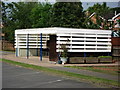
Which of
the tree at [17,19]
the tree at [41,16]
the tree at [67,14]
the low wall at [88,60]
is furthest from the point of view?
the tree at [17,19]

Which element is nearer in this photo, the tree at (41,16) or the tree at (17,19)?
the tree at (41,16)

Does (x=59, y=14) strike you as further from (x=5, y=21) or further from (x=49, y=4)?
(x=5, y=21)

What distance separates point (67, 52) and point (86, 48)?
1.99 metres

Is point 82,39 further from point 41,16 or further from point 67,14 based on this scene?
point 41,16

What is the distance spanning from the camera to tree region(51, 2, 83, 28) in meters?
36.3

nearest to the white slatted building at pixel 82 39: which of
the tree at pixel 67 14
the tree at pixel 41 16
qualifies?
the tree at pixel 67 14

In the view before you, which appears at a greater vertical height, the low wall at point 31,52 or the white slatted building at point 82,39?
the white slatted building at point 82,39

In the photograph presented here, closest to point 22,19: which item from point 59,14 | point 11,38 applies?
point 11,38

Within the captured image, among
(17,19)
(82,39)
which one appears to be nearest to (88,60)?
(82,39)

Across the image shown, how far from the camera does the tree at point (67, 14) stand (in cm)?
3634

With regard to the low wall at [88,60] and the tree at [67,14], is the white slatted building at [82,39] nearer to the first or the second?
the low wall at [88,60]

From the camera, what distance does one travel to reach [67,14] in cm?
3722

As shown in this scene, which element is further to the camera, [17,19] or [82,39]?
[17,19]

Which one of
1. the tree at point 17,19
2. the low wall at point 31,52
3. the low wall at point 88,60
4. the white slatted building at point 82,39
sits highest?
the tree at point 17,19
